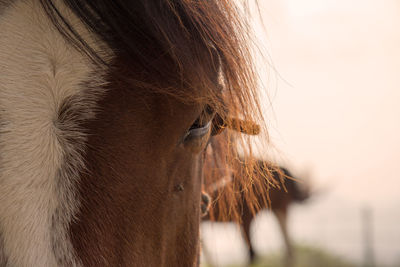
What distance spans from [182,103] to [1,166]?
34 centimetres

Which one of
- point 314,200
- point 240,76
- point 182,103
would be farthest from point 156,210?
point 314,200

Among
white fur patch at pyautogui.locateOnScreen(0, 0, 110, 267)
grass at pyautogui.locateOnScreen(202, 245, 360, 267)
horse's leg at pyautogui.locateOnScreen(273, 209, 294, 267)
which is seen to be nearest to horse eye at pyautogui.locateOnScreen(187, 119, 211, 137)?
white fur patch at pyautogui.locateOnScreen(0, 0, 110, 267)

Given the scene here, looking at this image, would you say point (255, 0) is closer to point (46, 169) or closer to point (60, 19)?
point (60, 19)

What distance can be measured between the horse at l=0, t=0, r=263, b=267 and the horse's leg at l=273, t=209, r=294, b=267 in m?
6.96

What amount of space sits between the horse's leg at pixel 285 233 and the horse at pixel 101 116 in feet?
22.8

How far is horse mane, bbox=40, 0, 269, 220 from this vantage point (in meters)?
0.74

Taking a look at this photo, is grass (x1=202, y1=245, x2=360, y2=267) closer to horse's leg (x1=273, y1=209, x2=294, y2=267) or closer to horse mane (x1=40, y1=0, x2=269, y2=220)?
horse's leg (x1=273, y1=209, x2=294, y2=267)

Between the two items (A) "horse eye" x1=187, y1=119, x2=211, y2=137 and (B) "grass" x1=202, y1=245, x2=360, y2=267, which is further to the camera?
(B) "grass" x1=202, y1=245, x2=360, y2=267

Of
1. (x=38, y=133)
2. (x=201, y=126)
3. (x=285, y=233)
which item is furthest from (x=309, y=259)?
(x=38, y=133)

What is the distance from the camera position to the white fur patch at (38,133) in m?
0.61

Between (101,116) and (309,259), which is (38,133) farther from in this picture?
(309,259)

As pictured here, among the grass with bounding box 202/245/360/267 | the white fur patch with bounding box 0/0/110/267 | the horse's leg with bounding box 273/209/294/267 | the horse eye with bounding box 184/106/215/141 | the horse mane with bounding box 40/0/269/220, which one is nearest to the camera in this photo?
the white fur patch with bounding box 0/0/110/267

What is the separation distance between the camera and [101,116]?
72 centimetres

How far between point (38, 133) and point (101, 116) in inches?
4.2
